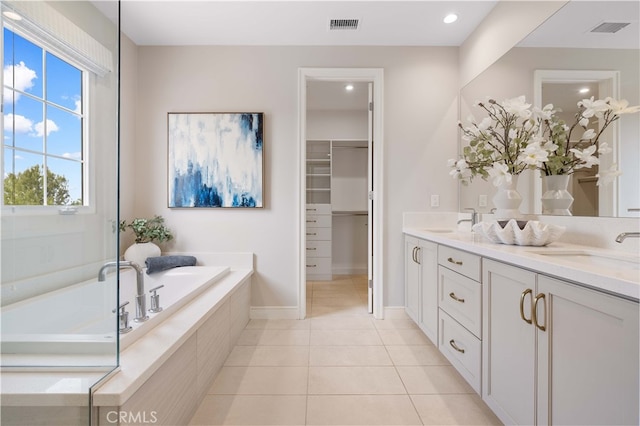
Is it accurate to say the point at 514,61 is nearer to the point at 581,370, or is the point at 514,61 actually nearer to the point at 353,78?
the point at 353,78

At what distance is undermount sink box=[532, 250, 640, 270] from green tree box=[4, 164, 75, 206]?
198 centimetres

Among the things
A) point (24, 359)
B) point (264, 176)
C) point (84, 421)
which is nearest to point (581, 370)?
point (84, 421)

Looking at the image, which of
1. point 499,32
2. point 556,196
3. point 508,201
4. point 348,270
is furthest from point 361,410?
point 348,270

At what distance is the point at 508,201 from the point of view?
1820mm

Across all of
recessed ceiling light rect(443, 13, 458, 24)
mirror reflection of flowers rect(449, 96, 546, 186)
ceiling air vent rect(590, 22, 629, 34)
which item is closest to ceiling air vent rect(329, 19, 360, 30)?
recessed ceiling light rect(443, 13, 458, 24)

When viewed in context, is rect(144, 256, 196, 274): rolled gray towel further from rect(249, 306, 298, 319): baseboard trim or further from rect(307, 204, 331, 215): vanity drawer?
rect(307, 204, 331, 215): vanity drawer

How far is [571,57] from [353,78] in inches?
62.9

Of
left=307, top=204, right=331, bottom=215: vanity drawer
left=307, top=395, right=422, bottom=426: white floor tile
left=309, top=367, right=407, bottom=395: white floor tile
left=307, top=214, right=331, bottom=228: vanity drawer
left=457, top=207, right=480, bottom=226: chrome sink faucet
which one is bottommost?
left=307, top=395, right=422, bottom=426: white floor tile

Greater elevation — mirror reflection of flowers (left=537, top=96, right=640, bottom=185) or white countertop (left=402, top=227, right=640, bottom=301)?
mirror reflection of flowers (left=537, top=96, right=640, bottom=185)

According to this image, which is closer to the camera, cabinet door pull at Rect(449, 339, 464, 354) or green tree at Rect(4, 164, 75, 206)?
green tree at Rect(4, 164, 75, 206)

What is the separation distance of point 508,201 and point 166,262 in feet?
8.63

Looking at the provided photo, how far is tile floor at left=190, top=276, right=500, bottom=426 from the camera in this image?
1482 millimetres

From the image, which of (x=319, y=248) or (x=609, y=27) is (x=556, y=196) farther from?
(x=319, y=248)

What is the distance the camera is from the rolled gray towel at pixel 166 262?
2.48 meters
